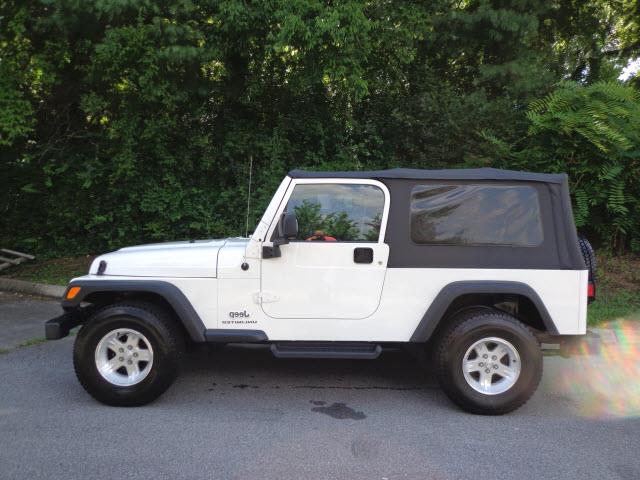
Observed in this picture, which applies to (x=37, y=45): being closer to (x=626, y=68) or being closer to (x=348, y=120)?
(x=348, y=120)

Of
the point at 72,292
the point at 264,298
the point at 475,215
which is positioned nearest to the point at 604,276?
the point at 475,215

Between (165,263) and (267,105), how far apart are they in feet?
24.4

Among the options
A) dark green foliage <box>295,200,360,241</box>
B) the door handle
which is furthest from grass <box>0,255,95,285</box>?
the door handle

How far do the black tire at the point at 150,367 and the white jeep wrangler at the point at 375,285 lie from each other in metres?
0.01

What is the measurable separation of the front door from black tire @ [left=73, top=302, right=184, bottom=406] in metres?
0.83

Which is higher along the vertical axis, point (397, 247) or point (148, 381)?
point (397, 247)

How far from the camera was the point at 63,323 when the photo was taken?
14.5 ft

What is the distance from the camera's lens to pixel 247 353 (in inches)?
228

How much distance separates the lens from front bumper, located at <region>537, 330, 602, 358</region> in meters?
4.32

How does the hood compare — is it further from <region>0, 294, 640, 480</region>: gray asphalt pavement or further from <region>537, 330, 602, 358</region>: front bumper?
<region>537, 330, 602, 358</region>: front bumper

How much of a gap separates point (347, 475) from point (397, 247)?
173cm

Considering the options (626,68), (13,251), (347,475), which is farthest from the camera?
(626,68)

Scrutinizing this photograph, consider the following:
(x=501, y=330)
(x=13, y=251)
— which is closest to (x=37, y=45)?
(x=13, y=251)

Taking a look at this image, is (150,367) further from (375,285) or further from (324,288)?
(375,285)
